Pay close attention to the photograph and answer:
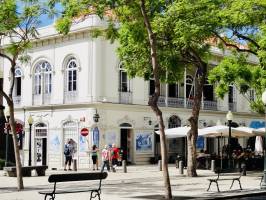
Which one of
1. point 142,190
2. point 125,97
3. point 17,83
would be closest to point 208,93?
point 125,97

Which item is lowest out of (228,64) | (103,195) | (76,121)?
(103,195)

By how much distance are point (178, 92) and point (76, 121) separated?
30.5 feet

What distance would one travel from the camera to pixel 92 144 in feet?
116

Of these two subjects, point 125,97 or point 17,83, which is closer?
point 125,97

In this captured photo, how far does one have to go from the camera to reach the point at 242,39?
23.3m

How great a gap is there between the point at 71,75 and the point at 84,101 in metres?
2.45

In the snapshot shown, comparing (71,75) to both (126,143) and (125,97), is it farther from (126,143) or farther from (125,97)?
(126,143)

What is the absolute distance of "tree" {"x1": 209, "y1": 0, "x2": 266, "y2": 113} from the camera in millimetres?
21047

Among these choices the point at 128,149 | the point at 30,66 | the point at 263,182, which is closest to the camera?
the point at 263,182

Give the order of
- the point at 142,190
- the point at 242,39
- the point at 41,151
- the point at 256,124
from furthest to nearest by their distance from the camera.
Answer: the point at 256,124 < the point at 41,151 < the point at 242,39 < the point at 142,190

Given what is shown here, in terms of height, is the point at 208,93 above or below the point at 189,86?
below

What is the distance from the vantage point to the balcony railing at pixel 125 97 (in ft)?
121

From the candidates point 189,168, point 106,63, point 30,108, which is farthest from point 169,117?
point 189,168

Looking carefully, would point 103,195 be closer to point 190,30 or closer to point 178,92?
point 190,30
